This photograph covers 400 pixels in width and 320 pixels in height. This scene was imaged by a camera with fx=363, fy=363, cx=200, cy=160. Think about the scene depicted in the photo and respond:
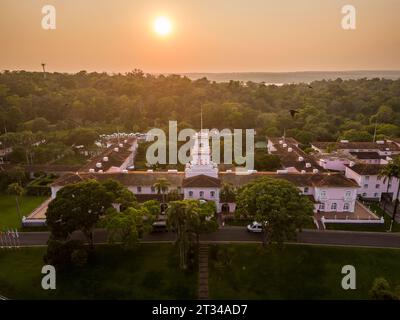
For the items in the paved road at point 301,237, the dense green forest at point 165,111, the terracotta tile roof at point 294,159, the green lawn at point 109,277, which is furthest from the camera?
the dense green forest at point 165,111

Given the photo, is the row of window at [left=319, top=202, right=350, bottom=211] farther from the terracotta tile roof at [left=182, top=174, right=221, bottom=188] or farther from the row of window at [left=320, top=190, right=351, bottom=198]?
the terracotta tile roof at [left=182, top=174, right=221, bottom=188]

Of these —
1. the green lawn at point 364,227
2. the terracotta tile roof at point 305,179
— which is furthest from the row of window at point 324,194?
the green lawn at point 364,227

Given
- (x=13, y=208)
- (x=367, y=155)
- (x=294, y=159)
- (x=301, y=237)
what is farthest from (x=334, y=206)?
(x=13, y=208)

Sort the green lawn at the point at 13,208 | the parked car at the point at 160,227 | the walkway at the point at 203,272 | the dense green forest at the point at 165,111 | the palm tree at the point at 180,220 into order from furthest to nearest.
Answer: the dense green forest at the point at 165,111
the green lawn at the point at 13,208
the parked car at the point at 160,227
the palm tree at the point at 180,220
the walkway at the point at 203,272

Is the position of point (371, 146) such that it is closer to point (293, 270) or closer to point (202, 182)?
point (202, 182)

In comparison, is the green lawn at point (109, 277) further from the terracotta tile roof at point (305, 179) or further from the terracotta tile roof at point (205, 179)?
the terracotta tile roof at point (305, 179)

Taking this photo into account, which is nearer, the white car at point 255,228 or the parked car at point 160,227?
the white car at point 255,228
